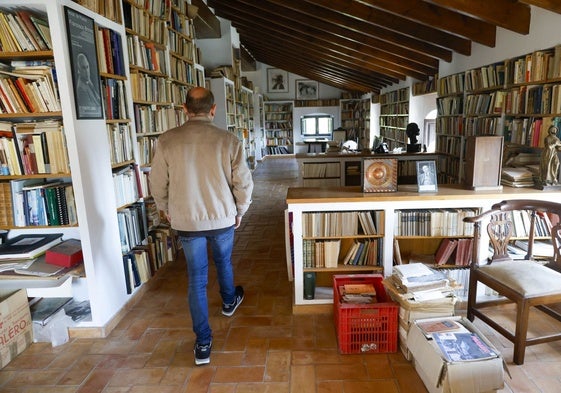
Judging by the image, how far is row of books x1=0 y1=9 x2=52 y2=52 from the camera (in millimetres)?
2248

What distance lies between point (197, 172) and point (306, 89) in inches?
508

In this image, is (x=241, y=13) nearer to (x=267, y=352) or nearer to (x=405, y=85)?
(x=405, y=85)

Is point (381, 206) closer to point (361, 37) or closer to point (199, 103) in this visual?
point (199, 103)

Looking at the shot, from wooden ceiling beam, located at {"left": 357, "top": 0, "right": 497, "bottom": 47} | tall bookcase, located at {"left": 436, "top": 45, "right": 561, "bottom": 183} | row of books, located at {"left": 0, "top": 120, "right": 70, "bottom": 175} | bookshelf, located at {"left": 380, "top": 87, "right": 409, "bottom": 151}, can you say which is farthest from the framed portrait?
row of books, located at {"left": 0, "top": 120, "right": 70, "bottom": 175}

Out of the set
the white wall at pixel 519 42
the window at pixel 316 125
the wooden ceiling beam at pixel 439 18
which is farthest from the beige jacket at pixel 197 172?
the window at pixel 316 125

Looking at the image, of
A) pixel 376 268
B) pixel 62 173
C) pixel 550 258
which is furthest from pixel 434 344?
pixel 62 173

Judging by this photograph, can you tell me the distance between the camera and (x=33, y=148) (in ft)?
7.78

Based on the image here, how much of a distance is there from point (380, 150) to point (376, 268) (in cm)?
322

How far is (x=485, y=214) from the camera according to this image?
236cm

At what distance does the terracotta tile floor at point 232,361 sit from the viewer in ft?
6.77

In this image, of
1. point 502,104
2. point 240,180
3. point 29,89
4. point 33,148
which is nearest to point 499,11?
point 502,104

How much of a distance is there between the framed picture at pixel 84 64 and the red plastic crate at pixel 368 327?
78.5 inches

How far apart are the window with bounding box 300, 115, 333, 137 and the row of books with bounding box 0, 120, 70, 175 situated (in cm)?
1241

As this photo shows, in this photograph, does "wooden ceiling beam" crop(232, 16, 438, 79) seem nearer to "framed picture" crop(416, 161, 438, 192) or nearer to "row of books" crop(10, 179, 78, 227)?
"framed picture" crop(416, 161, 438, 192)
